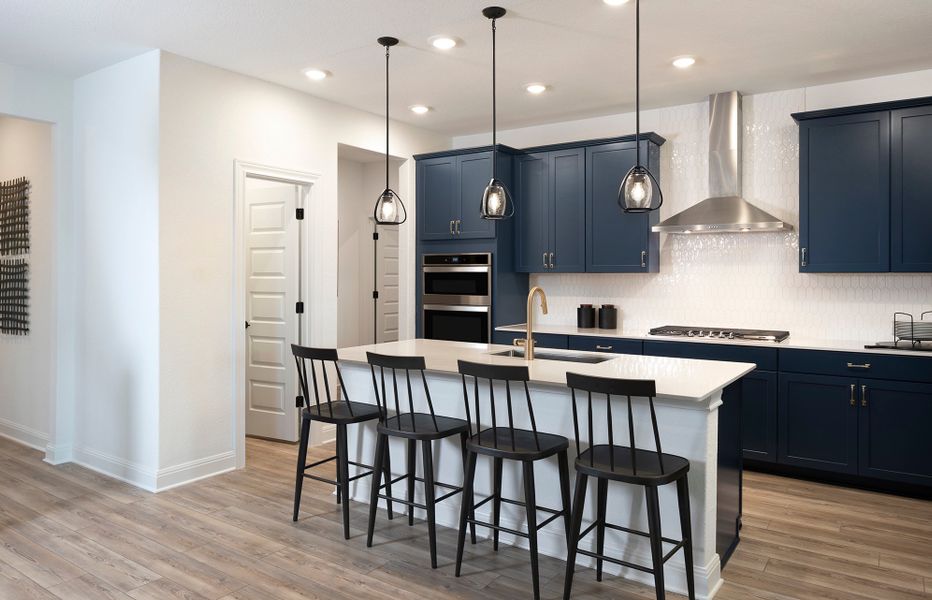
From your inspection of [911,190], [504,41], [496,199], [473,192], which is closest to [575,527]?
[496,199]

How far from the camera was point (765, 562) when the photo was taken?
3.09 meters

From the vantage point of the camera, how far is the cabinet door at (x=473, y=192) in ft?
18.7

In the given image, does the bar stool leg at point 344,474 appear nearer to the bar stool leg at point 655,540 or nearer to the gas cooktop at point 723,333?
the bar stool leg at point 655,540

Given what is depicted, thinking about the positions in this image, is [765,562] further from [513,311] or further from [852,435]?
[513,311]

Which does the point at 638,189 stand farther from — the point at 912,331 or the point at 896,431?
the point at 896,431

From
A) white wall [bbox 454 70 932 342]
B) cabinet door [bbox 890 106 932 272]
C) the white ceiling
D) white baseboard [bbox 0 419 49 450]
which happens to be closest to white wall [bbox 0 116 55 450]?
white baseboard [bbox 0 419 49 450]

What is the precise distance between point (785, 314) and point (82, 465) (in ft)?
17.2

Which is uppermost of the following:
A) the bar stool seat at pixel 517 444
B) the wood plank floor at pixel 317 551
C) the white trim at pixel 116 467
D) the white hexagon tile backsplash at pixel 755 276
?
the white hexagon tile backsplash at pixel 755 276

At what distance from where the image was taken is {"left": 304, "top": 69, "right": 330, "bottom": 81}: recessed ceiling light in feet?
14.7

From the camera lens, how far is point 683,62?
421cm

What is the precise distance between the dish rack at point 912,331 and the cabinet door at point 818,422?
0.44 metres

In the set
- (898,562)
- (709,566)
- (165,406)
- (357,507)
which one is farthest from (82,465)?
(898,562)

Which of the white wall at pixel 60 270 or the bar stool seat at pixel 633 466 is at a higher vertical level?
the white wall at pixel 60 270

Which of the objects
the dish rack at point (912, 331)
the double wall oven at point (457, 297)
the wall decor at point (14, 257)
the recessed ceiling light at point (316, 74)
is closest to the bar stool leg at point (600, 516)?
the dish rack at point (912, 331)
